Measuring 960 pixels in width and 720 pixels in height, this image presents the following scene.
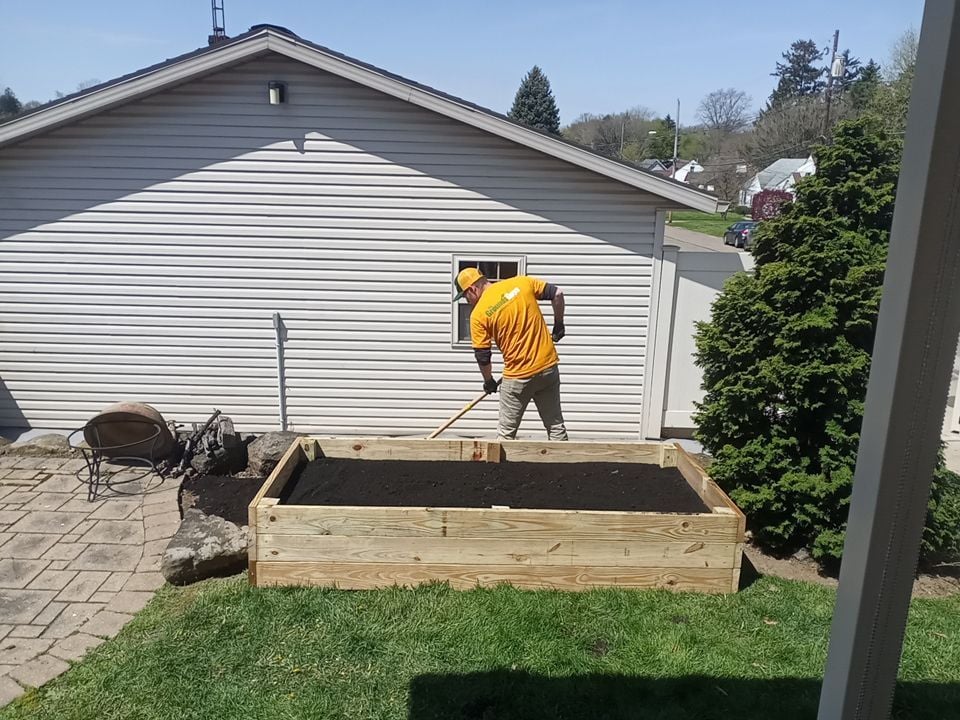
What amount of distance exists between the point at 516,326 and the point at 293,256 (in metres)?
3.00

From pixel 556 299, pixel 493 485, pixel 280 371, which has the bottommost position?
pixel 493 485

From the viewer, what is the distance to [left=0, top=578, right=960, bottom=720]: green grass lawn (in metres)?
3.08

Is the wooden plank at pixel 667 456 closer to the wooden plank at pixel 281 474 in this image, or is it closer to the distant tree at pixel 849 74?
the wooden plank at pixel 281 474

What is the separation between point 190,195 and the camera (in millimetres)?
6992

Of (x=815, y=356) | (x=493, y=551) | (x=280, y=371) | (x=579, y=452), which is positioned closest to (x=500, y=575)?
(x=493, y=551)

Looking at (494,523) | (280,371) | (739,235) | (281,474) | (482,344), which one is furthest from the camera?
(739,235)

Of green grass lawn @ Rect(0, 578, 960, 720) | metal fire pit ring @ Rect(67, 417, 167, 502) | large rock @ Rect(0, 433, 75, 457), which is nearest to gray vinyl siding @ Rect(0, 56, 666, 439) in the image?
large rock @ Rect(0, 433, 75, 457)

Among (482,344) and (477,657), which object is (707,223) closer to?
(482,344)

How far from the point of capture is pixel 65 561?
4.60 meters

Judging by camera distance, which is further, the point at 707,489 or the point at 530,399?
the point at 530,399

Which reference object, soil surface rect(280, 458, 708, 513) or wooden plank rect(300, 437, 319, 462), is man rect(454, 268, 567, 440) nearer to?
soil surface rect(280, 458, 708, 513)

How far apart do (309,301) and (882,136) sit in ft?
17.6

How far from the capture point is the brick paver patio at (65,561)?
143 inches

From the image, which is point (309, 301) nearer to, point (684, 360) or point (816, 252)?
point (684, 360)
